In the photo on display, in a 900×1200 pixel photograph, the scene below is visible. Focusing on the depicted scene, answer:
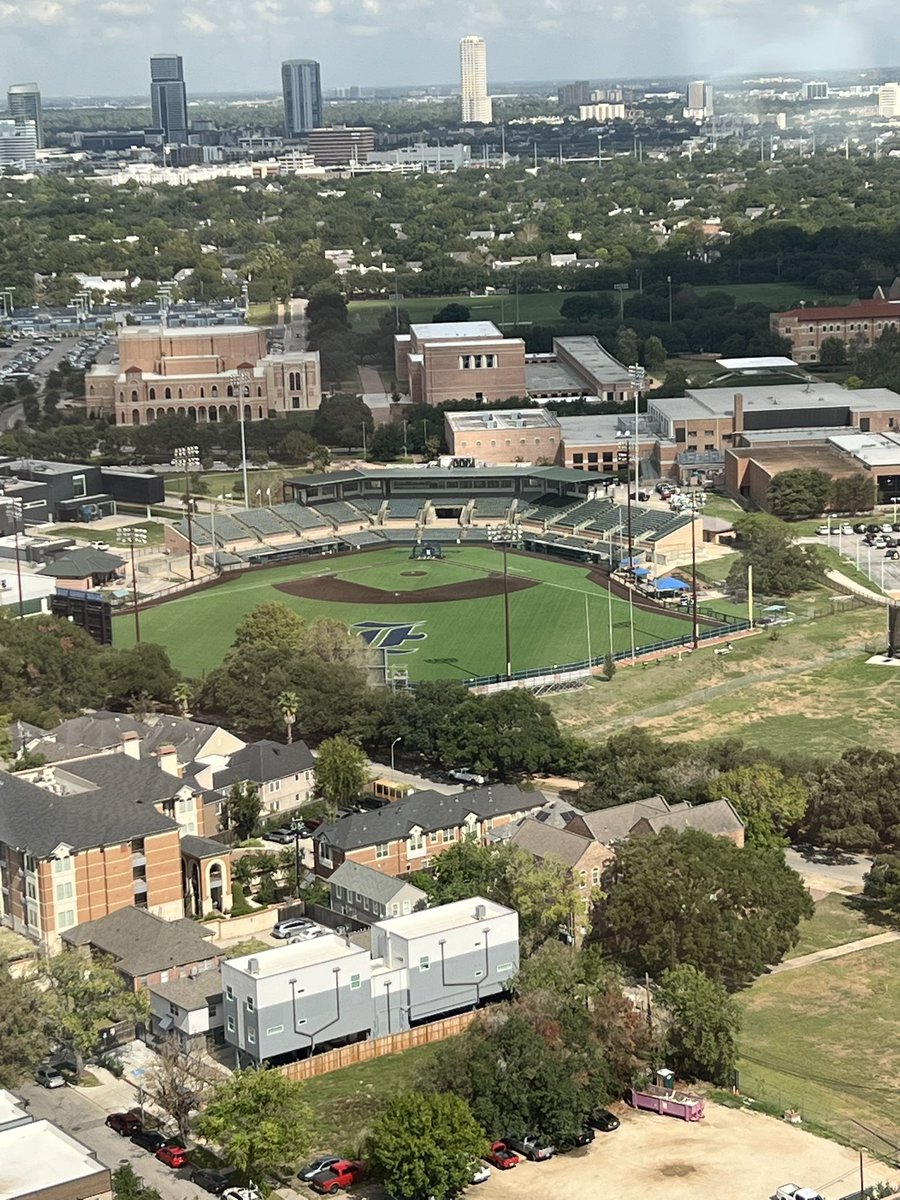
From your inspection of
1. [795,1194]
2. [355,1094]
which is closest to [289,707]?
[355,1094]

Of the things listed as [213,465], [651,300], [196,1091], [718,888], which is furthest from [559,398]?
[196,1091]

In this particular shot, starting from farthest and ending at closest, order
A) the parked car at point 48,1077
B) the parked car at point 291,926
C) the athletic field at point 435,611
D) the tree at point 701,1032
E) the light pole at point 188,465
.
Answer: the light pole at point 188,465
the athletic field at point 435,611
the parked car at point 291,926
the parked car at point 48,1077
the tree at point 701,1032

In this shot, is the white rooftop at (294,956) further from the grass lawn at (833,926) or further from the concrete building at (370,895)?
the grass lawn at (833,926)

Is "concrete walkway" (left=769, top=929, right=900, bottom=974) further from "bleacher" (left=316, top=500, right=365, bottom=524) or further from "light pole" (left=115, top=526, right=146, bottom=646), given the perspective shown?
"bleacher" (left=316, top=500, right=365, bottom=524)

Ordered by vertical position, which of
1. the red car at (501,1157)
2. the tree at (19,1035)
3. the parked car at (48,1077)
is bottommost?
the parked car at (48,1077)

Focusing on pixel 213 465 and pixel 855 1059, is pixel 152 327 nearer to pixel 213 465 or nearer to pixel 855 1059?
pixel 213 465

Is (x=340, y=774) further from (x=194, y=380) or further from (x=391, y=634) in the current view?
(x=194, y=380)

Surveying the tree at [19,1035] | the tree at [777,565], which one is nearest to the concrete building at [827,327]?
the tree at [777,565]
